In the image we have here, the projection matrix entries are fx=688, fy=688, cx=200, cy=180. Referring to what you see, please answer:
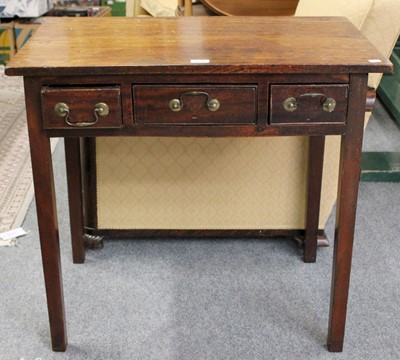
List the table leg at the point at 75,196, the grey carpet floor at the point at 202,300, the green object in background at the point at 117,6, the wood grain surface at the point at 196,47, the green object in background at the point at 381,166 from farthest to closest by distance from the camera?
the green object in background at the point at 117,6 < the green object in background at the point at 381,166 < the table leg at the point at 75,196 < the grey carpet floor at the point at 202,300 < the wood grain surface at the point at 196,47

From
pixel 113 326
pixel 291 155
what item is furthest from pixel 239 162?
pixel 113 326

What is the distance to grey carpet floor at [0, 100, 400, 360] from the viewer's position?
1.96m

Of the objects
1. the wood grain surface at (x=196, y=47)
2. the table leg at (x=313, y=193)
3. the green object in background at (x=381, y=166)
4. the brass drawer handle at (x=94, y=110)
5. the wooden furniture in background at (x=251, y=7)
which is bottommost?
the green object in background at (x=381, y=166)

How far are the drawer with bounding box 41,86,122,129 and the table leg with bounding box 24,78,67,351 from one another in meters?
0.03

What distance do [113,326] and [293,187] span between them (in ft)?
2.62

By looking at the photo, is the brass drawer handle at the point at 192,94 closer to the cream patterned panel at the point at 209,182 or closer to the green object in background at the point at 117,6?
the cream patterned panel at the point at 209,182

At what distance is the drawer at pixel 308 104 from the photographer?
1.65 meters

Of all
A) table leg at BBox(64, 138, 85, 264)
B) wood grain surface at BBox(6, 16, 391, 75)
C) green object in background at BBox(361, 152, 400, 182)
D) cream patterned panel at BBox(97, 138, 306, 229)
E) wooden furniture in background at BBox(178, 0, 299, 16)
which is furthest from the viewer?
wooden furniture in background at BBox(178, 0, 299, 16)

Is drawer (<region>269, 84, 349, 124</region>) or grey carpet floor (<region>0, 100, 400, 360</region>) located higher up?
drawer (<region>269, 84, 349, 124</region>)

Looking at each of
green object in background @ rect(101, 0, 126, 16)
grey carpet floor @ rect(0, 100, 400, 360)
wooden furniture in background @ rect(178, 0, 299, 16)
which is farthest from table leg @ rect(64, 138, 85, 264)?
green object in background @ rect(101, 0, 126, 16)

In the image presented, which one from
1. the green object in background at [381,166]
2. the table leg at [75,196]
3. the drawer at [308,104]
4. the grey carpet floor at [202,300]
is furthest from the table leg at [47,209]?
the green object in background at [381,166]

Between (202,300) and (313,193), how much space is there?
0.53 meters

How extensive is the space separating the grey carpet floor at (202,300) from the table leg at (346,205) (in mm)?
112

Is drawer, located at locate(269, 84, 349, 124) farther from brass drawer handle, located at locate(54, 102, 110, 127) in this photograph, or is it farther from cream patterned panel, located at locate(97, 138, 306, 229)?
cream patterned panel, located at locate(97, 138, 306, 229)
